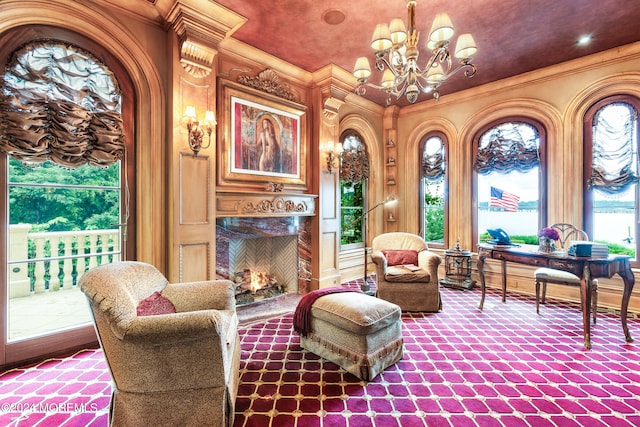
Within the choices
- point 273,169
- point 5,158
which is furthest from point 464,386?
point 5,158

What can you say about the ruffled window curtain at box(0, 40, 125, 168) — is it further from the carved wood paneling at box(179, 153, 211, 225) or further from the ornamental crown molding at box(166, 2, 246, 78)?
the ornamental crown molding at box(166, 2, 246, 78)

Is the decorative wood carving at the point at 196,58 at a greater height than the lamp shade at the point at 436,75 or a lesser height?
greater

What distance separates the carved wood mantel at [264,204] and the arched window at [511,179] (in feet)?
10.1

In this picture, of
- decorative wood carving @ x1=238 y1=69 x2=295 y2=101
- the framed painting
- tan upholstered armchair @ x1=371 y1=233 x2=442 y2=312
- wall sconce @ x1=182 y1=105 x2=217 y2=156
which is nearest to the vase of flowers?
tan upholstered armchair @ x1=371 y1=233 x2=442 y2=312

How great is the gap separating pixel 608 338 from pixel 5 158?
5.90 metres

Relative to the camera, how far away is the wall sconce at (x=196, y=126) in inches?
121

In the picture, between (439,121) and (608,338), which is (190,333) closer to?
(608,338)

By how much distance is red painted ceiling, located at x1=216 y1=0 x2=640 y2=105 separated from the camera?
3.00 metres

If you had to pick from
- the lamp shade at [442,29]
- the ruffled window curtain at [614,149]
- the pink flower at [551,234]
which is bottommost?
the pink flower at [551,234]

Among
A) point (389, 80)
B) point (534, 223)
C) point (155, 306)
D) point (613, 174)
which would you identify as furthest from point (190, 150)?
point (613, 174)

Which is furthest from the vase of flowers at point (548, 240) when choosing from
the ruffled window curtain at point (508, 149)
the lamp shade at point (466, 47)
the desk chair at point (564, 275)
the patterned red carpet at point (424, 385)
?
the lamp shade at point (466, 47)

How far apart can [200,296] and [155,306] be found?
36cm

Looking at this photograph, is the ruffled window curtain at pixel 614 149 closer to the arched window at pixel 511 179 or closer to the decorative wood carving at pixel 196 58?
the arched window at pixel 511 179

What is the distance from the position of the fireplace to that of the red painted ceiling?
6.45 feet
